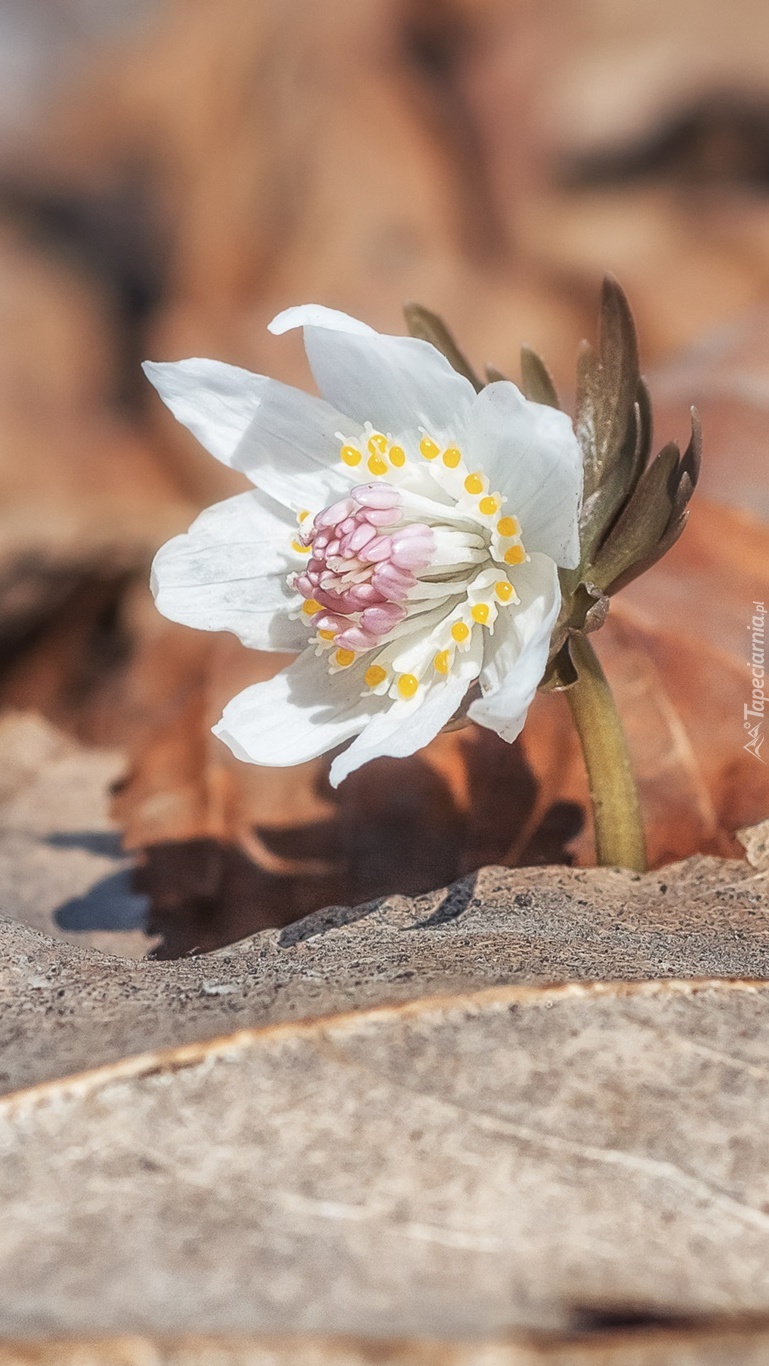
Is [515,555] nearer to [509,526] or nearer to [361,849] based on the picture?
[509,526]

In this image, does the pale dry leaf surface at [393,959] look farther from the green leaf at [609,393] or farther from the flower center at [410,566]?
the green leaf at [609,393]

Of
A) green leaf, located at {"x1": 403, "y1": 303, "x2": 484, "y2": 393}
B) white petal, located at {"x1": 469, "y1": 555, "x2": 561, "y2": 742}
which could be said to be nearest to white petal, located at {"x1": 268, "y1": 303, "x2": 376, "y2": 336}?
green leaf, located at {"x1": 403, "y1": 303, "x2": 484, "y2": 393}

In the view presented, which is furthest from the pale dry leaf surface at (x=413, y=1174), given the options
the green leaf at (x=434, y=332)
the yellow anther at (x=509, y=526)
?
the green leaf at (x=434, y=332)

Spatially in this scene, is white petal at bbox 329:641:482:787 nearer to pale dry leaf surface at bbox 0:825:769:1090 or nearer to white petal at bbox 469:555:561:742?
white petal at bbox 469:555:561:742

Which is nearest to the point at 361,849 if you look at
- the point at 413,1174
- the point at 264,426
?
the point at 264,426

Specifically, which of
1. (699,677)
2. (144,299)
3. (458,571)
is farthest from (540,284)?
(458,571)

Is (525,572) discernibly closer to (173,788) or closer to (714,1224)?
(714,1224)
